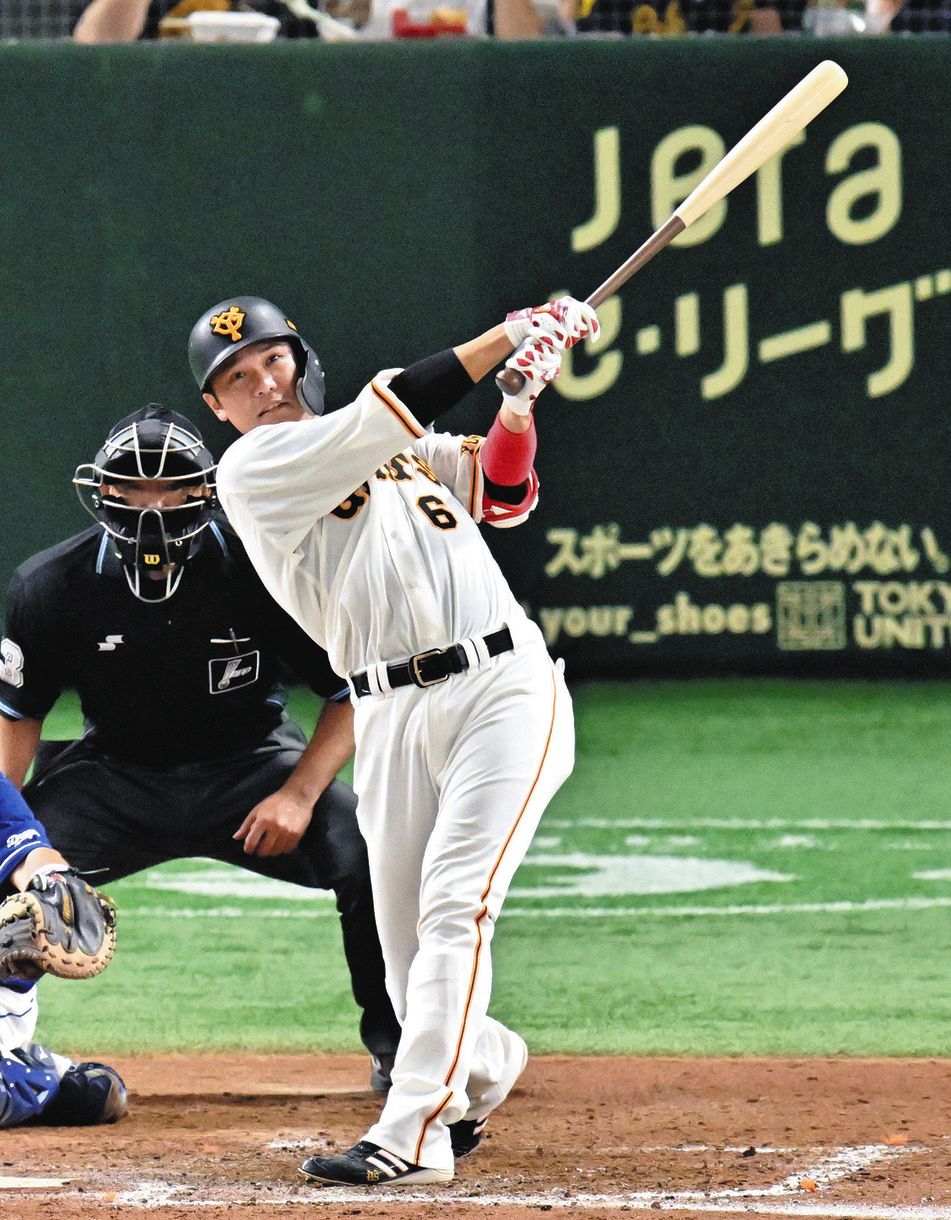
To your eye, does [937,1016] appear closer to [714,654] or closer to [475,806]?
[475,806]

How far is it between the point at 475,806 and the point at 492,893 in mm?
174

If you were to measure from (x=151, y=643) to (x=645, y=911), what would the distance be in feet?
7.46

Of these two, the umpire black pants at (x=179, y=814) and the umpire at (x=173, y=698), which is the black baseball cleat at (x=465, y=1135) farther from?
the umpire black pants at (x=179, y=814)

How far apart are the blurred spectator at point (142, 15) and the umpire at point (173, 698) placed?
518cm

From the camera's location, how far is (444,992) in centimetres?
381

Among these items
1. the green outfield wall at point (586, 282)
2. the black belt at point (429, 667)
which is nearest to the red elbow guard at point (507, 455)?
the black belt at point (429, 667)

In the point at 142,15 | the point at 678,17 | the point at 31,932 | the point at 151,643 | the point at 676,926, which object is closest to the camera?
the point at 31,932

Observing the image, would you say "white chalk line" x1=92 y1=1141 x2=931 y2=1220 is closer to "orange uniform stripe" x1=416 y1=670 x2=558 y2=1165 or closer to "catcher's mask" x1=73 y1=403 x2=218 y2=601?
"orange uniform stripe" x1=416 y1=670 x2=558 y2=1165

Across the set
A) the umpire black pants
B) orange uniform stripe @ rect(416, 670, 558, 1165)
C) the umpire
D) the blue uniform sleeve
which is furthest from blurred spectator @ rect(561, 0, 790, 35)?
the blue uniform sleeve

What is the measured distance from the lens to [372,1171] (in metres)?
3.77

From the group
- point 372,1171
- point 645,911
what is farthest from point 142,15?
point 372,1171

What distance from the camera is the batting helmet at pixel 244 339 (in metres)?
4.24

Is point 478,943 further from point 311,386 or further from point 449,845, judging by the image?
point 311,386

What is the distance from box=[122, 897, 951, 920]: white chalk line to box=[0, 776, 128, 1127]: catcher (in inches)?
84.4
